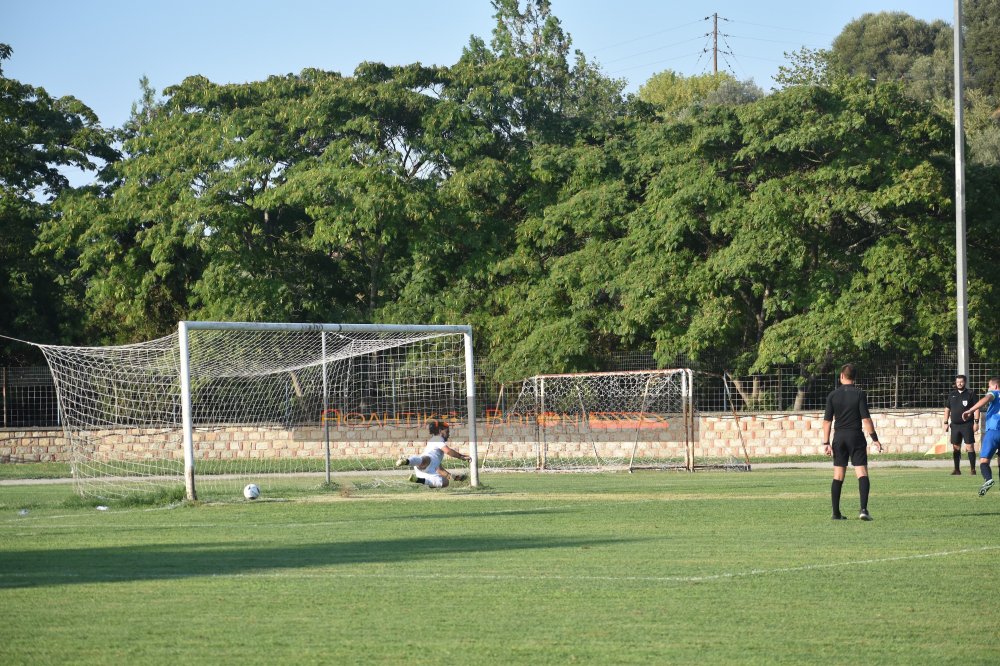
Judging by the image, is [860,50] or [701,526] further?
[860,50]

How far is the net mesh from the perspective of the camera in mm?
33344

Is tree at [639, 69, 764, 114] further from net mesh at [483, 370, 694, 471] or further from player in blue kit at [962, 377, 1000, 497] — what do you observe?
player in blue kit at [962, 377, 1000, 497]

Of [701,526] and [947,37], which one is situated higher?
[947,37]

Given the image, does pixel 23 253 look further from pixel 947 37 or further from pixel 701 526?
pixel 947 37

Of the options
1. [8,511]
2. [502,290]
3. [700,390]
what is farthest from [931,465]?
[8,511]

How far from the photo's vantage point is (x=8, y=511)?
19.8 m

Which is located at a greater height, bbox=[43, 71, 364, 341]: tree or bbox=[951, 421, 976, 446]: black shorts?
bbox=[43, 71, 364, 341]: tree

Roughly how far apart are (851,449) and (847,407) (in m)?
0.49

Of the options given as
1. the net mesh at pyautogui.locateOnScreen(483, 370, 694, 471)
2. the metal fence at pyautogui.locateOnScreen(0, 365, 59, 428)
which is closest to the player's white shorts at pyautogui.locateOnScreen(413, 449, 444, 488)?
the net mesh at pyautogui.locateOnScreen(483, 370, 694, 471)

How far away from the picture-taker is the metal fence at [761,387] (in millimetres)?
32656

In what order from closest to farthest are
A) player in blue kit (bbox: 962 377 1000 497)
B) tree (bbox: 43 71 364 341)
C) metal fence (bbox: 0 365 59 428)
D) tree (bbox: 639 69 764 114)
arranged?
player in blue kit (bbox: 962 377 1000 497), metal fence (bbox: 0 365 59 428), tree (bbox: 43 71 364 341), tree (bbox: 639 69 764 114)

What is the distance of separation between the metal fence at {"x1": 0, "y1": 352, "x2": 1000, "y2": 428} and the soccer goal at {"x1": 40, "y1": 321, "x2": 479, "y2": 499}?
2.40 metres

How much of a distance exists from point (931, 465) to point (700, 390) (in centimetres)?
730

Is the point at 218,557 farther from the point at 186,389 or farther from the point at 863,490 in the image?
the point at 186,389
